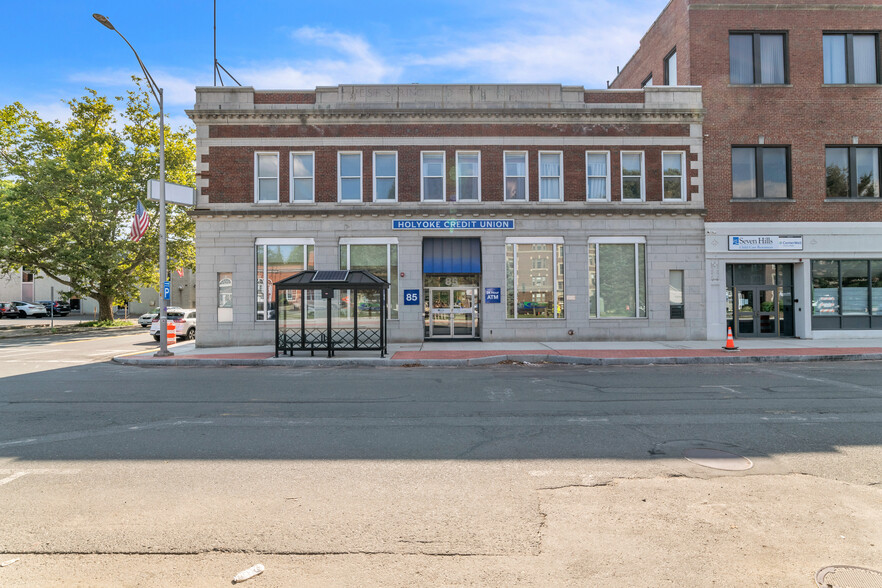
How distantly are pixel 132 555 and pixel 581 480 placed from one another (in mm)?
4098

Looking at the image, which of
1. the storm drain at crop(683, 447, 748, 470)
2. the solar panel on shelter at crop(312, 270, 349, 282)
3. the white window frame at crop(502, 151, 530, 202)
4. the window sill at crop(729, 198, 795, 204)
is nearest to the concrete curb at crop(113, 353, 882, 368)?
the solar panel on shelter at crop(312, 270, 349, 282)

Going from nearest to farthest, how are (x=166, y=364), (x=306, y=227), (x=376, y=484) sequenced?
(x=376, y=484) < (x=166, y=364) < (x=306, y=227)

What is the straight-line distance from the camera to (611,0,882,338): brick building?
2008cm

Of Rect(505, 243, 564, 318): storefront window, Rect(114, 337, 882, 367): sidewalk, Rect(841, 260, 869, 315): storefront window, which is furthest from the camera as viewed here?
Rect(841, 260, 869, 315): storefront window

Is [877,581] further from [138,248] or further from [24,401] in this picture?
[138,248]

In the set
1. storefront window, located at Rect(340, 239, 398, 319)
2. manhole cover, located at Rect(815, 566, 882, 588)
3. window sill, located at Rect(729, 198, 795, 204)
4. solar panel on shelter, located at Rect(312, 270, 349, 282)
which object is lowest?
manhole cover, located at Rect(815, 566, 882, 588)

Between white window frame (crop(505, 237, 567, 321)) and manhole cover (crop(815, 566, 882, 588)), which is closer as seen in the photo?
manhole cover (crop(815, 566, 882, 588))

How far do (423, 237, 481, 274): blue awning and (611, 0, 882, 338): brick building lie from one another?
367 inches

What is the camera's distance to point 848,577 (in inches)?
133

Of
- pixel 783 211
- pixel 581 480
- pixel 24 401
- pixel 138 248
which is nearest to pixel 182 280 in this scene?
pixel 138 248

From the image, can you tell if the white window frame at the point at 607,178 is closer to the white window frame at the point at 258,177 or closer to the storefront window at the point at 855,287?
the storefront window at the point at 855,287

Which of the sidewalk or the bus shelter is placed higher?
the bus shelter

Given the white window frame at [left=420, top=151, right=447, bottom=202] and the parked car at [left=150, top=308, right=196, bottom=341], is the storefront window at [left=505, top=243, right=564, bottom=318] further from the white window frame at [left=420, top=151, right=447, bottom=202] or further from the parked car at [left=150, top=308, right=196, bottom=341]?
the parked car at [left=150, top=308, right=196, bottom=341]

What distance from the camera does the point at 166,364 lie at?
15.9 metres
